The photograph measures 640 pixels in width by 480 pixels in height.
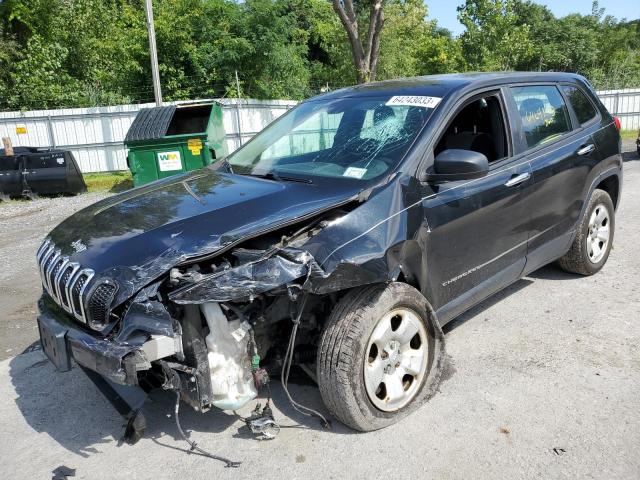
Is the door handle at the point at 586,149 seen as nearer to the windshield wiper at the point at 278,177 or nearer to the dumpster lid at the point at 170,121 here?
the windshield wiper at the point at 278,177

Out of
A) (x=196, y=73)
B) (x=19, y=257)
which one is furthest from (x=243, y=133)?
(x=19, y=257)

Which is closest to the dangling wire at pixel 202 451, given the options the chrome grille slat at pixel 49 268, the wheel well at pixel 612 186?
the chrome grille slat at pixel 49 268

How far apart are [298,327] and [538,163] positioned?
2.19 metres

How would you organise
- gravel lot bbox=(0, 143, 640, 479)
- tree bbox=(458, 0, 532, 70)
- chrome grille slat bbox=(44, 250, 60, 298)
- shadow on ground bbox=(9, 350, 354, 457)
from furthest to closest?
1. tree bbox=(458, 0, 532, 70)
2. shadow on ground bbox=(9, 350, 354, 457)
3. chrome grille slat bbox=(44, 250, 60, 298)
4. gravel lot bbox=(0, 143, 640, 479)

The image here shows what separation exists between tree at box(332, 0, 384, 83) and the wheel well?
10.4 meters

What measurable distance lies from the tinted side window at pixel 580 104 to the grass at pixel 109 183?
11273mm

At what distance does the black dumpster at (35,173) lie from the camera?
12.2 meters

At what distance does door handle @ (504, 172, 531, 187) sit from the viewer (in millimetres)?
3738

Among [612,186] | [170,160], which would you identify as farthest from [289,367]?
[170,160]

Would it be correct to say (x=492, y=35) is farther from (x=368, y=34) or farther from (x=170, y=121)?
(x=170, y=121)

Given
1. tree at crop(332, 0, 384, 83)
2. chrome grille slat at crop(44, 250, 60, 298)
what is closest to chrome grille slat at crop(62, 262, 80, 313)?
chrome grille slat at crop(44, 250, 60, 298)

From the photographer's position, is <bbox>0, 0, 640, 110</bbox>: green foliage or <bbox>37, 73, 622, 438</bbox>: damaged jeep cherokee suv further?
<bbox>0, 0, 640, 110</bbox>: green foliage

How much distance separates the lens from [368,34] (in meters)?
15.1

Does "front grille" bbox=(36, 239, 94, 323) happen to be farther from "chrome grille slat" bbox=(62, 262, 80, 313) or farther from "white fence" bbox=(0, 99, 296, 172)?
"white fence" bbox=(0, 99, 296, 172)
